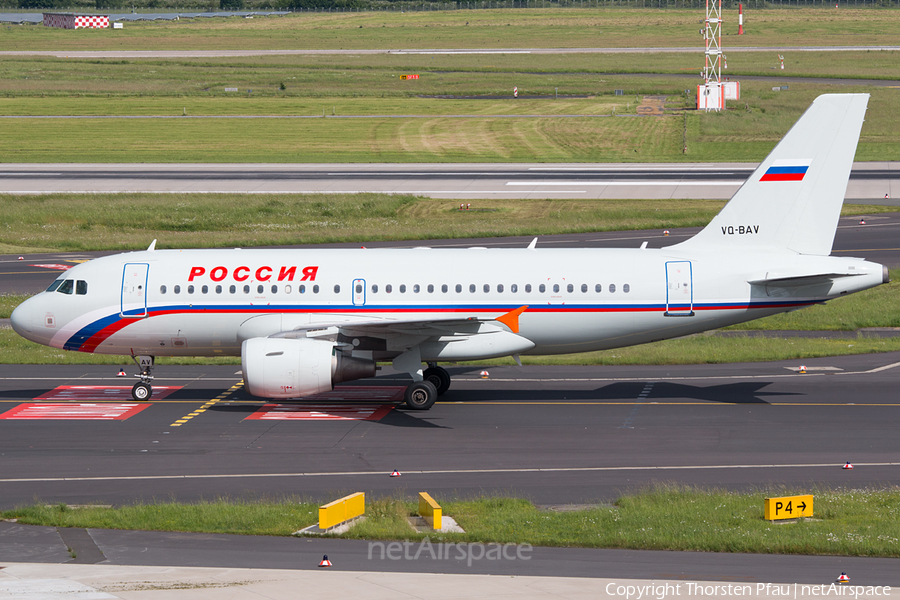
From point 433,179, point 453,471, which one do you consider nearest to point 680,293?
point 453,471

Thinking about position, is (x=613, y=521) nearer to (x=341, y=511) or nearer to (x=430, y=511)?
(x=430, y=511)

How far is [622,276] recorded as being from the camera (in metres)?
32.0

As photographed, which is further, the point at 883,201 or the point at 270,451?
the point at 883,201

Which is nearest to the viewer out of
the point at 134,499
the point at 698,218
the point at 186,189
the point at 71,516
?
the point at 71,516

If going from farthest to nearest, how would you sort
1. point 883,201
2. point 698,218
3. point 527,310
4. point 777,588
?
point 883,201 → point 698,218 → point 527,310 → point 777,588

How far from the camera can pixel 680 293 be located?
104ft

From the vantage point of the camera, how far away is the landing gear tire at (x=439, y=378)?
112 feet

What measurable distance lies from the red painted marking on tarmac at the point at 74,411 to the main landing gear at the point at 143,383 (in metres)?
0.34

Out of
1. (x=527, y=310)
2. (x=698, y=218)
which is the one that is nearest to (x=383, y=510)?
(x=527, y=310)

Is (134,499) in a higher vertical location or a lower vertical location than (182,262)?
lower

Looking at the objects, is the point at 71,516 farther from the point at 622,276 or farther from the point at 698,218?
the point at 698,218

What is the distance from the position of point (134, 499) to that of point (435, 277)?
12165 mm

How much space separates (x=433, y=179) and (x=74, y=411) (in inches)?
2022

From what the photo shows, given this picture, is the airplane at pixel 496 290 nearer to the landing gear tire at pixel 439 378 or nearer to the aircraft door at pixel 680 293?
the aircraft door at pixel 680 293
